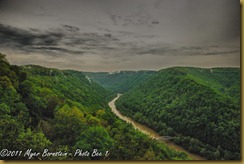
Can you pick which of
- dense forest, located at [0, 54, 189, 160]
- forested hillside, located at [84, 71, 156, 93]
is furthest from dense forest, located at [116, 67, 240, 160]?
dense forest, located at [0, 54, 189, 160]

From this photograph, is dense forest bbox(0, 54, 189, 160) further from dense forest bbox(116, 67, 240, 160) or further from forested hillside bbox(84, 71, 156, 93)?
dense forest bbox(116, 67, 240, 160)

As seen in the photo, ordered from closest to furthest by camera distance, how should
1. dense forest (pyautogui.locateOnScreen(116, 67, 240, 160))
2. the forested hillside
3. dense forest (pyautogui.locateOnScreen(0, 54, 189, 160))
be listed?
dense forest (pyautogui.locateOnScreen(0, 54, 189, 160))
dense forest (pyautogui.locateOnScreen(116, 67, 240, 160))
the forested hillside

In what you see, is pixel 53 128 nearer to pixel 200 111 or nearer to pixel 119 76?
pixel 119 76

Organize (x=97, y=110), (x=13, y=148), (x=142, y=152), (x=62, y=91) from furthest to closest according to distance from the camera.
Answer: (x=62, y=91) < (x=97, y=110) < (x=142, y=152) < (x=13, y=148)

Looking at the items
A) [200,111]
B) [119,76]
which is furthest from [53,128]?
[200,111]

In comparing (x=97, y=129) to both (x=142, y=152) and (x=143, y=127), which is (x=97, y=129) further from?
(x=143, y=127)

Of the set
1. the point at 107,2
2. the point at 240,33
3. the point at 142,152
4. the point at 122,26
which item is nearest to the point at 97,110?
the point at 142,152

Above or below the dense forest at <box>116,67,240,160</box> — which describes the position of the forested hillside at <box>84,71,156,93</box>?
above
